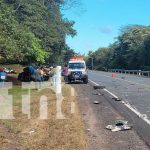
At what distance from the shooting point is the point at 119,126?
13273mm

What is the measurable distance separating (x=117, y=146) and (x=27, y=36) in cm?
2329

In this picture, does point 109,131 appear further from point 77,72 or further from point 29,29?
point 77,72

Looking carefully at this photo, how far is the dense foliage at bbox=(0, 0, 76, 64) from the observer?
30.5m

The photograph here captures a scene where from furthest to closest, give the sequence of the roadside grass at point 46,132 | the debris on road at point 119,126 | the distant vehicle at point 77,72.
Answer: the distant vehicle at point 77,72 → the debris on road at point 119,126 → the roadside grass at point 46,132

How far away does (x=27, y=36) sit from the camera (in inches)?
1303

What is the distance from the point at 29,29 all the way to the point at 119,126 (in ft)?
85.7

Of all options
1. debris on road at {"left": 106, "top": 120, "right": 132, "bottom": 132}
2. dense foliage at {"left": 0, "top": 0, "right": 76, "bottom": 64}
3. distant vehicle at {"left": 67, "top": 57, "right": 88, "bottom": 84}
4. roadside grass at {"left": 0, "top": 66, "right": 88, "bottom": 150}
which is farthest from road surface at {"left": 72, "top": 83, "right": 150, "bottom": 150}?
distant vehicle at {"left": 67, "top": 57, "right": 88, "bottom": 84}

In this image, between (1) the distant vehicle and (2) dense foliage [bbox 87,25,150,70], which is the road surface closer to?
(1) the distant vehicle

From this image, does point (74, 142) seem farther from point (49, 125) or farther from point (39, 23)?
point (39, 23)

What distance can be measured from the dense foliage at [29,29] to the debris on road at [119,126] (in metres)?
16.5

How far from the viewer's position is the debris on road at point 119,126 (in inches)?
507

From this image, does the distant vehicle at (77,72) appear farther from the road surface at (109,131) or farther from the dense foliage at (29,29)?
the road surface at (109,131)

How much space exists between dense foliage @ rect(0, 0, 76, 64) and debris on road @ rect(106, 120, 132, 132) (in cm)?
1648

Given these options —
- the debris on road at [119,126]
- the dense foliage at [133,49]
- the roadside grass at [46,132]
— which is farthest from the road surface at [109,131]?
the dense foliage at [133,49]
